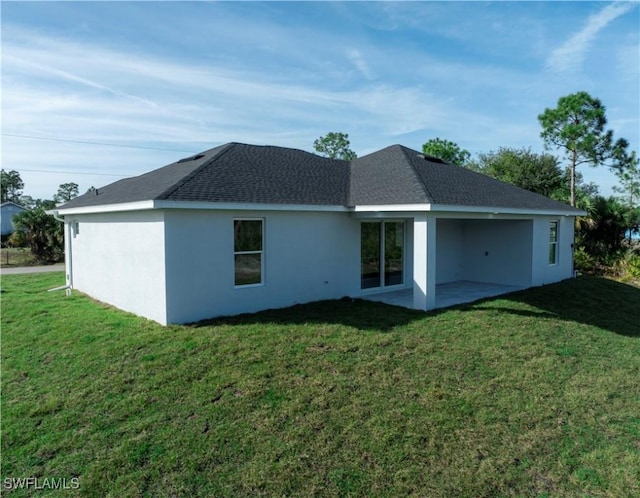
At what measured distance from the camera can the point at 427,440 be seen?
498 centimetres

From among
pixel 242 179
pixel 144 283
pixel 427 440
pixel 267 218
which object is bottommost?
pixel 427 440

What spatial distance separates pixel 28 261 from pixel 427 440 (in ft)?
92.6

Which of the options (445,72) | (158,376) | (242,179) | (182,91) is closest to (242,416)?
(158,376)

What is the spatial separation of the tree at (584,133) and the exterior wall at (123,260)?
74.6 ft

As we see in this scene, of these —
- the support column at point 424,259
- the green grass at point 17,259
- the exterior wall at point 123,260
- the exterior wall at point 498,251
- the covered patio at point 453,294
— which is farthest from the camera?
the green grass at point 17,259

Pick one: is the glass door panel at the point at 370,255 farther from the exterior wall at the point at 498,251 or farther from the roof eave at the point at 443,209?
the exterior wall at the point at 498,251

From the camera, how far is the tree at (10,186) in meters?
78.4

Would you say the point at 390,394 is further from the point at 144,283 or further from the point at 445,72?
the point at 445,72

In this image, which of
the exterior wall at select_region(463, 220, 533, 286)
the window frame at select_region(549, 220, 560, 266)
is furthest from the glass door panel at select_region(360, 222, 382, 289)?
the window frame at select_region(549, 220, 560, 266)

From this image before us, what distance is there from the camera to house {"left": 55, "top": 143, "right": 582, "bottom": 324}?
370 inches

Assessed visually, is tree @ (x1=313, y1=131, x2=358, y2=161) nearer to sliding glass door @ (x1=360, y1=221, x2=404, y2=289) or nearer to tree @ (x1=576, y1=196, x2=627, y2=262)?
tree @ (x1=576, y1=196, x2=627, y2=262)

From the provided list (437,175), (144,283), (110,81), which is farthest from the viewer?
(110,81)

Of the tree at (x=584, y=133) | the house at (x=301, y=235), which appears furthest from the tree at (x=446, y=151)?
the house at (x=301, y=235)

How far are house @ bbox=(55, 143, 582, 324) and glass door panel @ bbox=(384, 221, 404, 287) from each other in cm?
6
